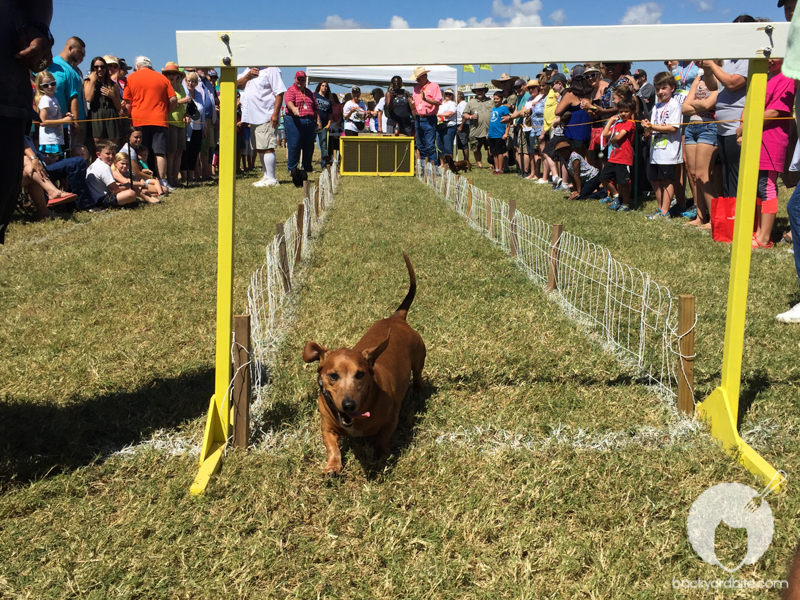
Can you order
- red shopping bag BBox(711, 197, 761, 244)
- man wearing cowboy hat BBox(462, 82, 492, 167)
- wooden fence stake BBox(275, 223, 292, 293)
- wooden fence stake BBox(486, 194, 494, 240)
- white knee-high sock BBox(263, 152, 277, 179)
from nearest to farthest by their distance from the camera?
wooden fence stake BBox(275, 223, 292, 293), red shopping bag BBox(711, 197, 761, 244), wooden fence stake BBox(486, 194, 494, 240), white knee-high sock BBox(263, 152, 277, 179), man wearing cowboy hat BBox(462, 82, 492, 167)

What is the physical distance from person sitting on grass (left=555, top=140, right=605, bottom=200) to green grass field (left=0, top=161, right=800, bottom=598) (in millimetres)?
6357

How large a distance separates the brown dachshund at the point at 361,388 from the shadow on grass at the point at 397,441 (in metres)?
0.06

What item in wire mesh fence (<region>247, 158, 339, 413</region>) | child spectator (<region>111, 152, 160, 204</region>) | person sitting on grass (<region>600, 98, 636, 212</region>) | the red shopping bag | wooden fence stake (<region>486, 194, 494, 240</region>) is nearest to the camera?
wire mesh fence (<region>247, 158, 339, 413</region>)

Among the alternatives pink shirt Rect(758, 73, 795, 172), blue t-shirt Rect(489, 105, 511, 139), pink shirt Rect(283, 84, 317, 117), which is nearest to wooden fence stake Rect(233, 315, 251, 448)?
pink shirt Rect(758, 73, 795, 172)

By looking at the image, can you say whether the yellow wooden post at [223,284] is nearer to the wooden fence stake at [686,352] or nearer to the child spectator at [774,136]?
the wooden fence stake at [686,352]

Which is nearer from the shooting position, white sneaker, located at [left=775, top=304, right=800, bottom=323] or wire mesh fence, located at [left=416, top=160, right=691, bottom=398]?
wire mesh fence, located at [left=416, top=160, right=691, bottom=398]

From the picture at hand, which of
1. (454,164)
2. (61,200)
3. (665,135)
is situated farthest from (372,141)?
(665,135)

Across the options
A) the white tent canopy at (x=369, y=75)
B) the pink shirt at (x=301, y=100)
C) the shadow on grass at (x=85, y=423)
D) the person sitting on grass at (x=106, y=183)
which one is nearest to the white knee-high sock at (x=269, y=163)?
the pink shirt at (x=301, y=100)

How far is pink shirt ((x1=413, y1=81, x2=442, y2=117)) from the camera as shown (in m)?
16.9

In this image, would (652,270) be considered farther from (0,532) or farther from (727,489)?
(0,532)

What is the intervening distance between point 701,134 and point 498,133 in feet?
36.5

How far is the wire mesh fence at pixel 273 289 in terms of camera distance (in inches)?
170

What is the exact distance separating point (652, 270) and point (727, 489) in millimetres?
4163

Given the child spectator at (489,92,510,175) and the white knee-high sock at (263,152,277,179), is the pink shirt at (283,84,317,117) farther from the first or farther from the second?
the child spectator at (489,92,510,175)
